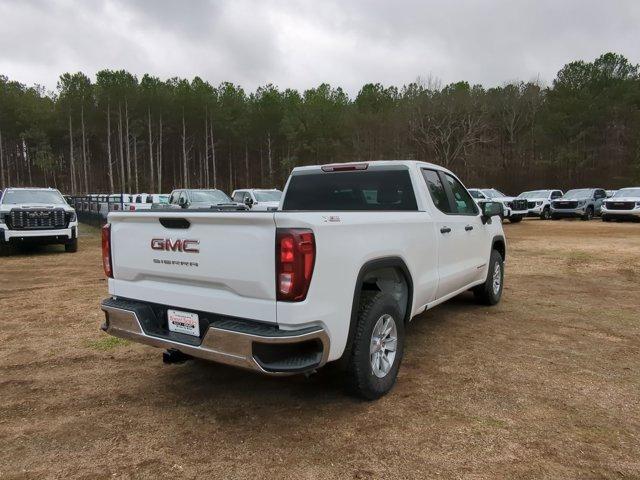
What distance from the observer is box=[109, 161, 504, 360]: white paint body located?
2.85m

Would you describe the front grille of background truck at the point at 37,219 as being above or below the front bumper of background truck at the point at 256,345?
above

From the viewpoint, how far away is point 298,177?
5.18m

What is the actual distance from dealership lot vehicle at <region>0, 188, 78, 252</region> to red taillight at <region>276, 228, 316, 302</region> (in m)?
11.4

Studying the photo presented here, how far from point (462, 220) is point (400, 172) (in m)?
0.98

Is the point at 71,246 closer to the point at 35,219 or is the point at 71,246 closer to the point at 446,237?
the point at 35,219

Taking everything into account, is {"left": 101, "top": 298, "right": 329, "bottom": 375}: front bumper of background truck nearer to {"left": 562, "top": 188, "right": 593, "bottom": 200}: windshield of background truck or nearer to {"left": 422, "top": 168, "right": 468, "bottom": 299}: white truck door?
{"left": 422, "top": 168, "right": 468, "bottom": 299}: white truck door

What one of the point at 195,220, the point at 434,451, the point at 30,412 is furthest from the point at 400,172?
the point at 30,412

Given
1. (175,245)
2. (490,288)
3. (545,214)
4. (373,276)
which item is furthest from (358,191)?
(545,214)

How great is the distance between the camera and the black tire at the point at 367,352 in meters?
3.32

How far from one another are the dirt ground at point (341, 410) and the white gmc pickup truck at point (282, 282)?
1.36 ft

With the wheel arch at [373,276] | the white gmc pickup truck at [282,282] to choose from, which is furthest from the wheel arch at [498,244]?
the wheel arch at [373,276]

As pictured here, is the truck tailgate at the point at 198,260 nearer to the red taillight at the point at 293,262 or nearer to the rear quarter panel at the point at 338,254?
the red taillight at the point at 293,262

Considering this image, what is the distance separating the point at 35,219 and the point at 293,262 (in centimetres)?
1157

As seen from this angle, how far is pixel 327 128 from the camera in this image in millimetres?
53719
